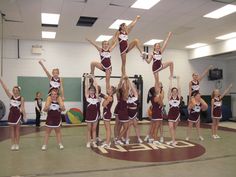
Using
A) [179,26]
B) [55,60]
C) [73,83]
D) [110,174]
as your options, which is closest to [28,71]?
[55,60]

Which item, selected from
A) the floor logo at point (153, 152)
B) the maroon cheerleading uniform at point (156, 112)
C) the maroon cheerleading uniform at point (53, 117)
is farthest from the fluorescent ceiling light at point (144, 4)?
the floor logo at point (153, 152)

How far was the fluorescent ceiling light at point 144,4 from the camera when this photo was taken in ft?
22.3

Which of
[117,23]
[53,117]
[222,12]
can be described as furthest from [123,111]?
[222,12]

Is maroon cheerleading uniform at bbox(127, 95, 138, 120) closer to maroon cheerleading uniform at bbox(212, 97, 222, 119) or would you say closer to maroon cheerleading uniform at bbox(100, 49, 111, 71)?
maroon cheerleading uniform at bbox(100, 49, 111, 71)

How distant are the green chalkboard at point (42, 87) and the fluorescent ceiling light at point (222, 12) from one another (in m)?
6.52

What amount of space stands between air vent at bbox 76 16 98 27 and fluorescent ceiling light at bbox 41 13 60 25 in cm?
72

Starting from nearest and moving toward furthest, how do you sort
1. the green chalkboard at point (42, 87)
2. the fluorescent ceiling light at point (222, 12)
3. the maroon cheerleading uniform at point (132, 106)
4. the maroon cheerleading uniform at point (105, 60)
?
the maroon cheerleading uniform at point (105, 60), the maroon cheerleading uniform at point (132, 106), the fluorescent ceiling light at point (222, 12), the green chalkboard at point (42, 87)

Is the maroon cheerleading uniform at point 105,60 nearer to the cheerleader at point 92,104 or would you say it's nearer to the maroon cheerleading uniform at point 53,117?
the cheerleader at point 92,104

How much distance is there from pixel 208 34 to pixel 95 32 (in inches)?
170

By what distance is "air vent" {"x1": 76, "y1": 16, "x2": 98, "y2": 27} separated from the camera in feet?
27.7

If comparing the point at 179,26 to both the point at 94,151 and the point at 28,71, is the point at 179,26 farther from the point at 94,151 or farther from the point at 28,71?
the point at 28,71

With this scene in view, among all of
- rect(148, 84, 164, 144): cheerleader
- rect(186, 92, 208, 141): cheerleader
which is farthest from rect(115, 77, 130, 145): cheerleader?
rect(186, 92, 208, 141): cheerleader

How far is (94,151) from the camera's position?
6086mm

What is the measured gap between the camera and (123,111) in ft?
22.0
